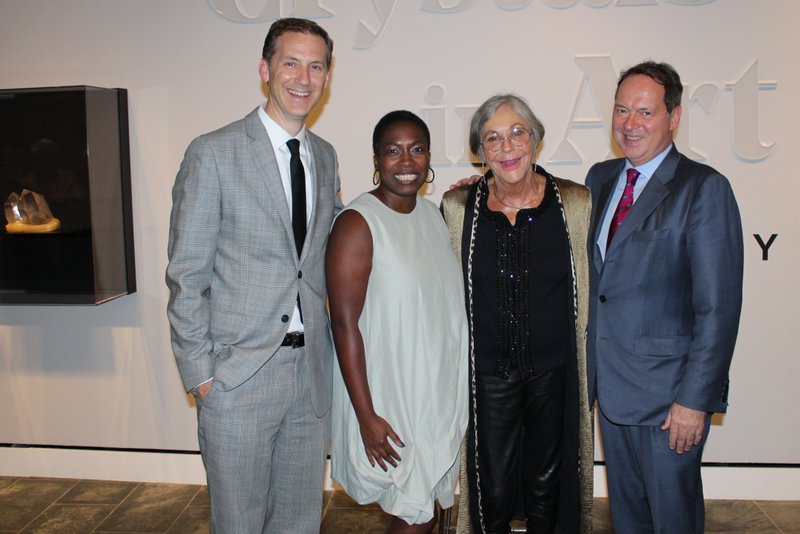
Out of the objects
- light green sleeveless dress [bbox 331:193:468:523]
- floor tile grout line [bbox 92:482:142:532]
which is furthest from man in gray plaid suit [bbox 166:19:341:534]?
floor tile grout line [bbox 92:482:142:532]

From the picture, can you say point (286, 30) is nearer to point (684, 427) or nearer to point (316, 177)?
point (316, 177)

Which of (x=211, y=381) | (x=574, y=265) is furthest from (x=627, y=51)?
(x=211, y=381)

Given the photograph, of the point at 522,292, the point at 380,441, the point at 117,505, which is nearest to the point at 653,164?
the point at 522,292

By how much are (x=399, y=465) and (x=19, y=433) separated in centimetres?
289

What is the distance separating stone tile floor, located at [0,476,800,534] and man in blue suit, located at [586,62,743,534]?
1125 millimetres

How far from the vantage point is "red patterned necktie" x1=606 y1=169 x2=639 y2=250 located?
2.45 metres

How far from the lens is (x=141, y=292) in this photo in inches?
153

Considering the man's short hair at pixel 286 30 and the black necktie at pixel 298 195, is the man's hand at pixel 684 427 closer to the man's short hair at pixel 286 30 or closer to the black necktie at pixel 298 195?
the black necktie at pixel 298 195

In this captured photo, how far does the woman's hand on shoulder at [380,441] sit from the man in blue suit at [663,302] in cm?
80

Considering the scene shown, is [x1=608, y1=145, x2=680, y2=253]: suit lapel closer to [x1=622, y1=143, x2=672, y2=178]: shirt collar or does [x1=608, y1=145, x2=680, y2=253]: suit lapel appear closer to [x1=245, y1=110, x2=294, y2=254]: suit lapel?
[x1=622, y1=143, x2=672, y2=178]: shirt collar

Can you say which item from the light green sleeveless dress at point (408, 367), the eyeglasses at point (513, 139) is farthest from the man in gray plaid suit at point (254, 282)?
the eyeglasses at point (513, 139)

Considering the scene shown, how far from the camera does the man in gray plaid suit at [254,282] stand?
214 cm

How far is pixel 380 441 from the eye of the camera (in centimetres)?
224

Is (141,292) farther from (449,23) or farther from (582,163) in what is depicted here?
(582,163)
